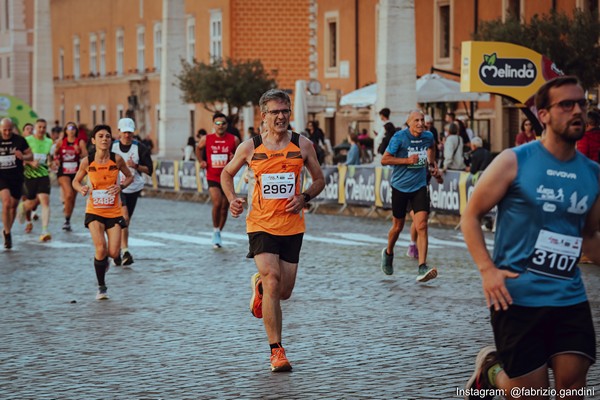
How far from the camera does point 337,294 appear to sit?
45.8 ft

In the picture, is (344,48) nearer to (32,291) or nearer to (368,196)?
(368,196)

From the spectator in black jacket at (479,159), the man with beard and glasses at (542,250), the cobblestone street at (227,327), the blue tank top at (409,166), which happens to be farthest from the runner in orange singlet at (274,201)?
the spectator in black jacket at (479,159)

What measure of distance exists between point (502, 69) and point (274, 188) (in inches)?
488

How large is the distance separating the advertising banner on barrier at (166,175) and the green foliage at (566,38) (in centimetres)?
854

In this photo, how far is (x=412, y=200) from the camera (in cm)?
1547

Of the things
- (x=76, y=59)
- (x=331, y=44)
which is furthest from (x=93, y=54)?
(x=331, y=44)

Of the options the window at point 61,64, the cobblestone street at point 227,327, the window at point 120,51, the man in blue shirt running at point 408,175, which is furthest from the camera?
the window at point 61,64

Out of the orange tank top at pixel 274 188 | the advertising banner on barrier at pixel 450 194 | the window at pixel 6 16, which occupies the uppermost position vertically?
the window at pixel 6 16

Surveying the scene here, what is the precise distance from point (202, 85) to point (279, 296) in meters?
38.0

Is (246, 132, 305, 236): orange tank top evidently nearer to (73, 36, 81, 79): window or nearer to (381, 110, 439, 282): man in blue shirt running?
(381, 110, 439, 282): man in blue shirt running

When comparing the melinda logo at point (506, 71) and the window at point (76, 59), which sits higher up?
the window at point (76, 59)

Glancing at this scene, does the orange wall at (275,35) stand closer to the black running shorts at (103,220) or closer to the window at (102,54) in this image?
the window at (102,54)

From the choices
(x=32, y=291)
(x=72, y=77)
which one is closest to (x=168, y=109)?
(x=32, y=291)

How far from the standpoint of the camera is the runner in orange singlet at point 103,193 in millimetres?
14344
